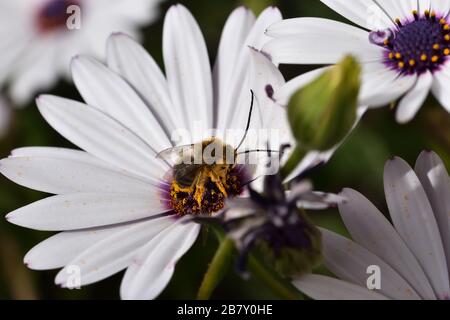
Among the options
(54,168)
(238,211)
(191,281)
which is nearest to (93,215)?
(54,168)

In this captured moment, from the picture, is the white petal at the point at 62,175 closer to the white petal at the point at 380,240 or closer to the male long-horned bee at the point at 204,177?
the male long-horned bee at the point at 204,177

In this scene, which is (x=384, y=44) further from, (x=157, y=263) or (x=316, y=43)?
(x=157, y=263)

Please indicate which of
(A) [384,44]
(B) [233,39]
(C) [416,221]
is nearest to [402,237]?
→ (C) [416,221]

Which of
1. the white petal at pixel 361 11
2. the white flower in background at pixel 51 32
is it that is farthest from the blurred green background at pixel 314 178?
the white petal at pixel 361 11

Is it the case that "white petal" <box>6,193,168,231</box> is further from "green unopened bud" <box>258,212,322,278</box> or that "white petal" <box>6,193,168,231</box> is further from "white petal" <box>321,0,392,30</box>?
"white petal" <box>321,0,392,30</box>

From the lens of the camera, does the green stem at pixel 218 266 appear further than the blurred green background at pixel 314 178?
No

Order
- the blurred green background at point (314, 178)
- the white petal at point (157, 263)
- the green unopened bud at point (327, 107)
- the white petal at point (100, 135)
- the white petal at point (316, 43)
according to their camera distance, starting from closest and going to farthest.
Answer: the green unopened bud at point (327, 107) < the white petal at point (157, 263) < the white petal at point (316, 43) < the white petal at point (100, 135) < the blurred green background at point (314, 178)

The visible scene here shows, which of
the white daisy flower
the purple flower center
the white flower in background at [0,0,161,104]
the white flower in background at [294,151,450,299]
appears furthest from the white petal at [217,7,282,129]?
the purple flower center
